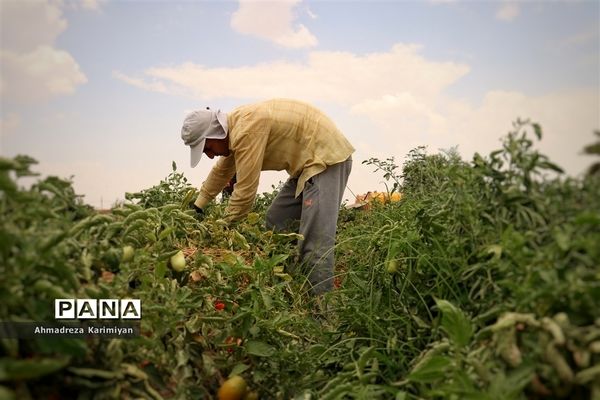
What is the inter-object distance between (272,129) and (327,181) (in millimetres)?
522

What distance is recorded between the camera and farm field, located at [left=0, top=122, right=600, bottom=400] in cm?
120

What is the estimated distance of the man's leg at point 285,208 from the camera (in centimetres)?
402

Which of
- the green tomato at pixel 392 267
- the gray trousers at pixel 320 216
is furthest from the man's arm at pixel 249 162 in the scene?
the green tomato at pixel 392 267

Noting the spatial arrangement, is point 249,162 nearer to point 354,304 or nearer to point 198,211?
point 198,211

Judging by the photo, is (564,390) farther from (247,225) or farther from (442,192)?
(247,225)

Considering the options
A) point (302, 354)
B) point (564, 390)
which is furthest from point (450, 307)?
point (302, 354)

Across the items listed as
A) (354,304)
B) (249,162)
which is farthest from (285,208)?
(354,304)

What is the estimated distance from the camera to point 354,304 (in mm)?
2559

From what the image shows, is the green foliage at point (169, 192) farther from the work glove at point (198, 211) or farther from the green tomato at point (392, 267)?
the green tomato at point (392, 267)

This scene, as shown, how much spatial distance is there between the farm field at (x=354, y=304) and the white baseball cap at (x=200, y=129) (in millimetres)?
1162

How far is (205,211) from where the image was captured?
4180 mm

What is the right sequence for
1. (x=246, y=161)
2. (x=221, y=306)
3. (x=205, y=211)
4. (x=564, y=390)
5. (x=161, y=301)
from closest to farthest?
(x=564, y=390) < (x=161, y=301) < (x=221, y=306) < (x=246, y=161) < (x=205, y=211)

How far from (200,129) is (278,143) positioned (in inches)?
21.5

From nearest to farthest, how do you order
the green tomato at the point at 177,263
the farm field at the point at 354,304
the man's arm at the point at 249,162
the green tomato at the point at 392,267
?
the farm field at the point at 354,304, the green tomato at the point at 177,263, the green tomato at the point at 392,267, the man's arm at the point at 249,162
